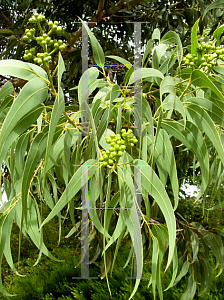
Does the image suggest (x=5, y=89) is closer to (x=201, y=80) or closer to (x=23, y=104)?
(x=23, y=104)

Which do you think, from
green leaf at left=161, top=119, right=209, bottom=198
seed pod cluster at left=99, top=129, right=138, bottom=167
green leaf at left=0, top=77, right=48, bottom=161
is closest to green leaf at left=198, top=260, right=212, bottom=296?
green leaf at left=161, top=119, right=209, bottom=198

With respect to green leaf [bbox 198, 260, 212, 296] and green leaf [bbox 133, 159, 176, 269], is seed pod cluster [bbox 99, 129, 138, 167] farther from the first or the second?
green leaf [bbox 198, 260, 212, 296]

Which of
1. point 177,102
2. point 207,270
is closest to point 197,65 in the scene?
point 177,102

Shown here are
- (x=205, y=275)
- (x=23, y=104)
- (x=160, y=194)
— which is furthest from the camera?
(x=205, y=275)

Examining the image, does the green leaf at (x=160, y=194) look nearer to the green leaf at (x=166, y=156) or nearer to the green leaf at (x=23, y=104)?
the green leaf at (x=166, y=156)

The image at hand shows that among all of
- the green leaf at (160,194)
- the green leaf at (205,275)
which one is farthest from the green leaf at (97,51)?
the green leaf at (205,275)

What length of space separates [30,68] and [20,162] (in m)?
0.27

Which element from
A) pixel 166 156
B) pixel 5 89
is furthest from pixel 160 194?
pixel 5 89

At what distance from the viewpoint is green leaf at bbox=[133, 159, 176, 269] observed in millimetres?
524

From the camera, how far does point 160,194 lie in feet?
1.78

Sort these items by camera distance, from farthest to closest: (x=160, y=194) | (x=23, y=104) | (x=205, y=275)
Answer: (x=205, y=275), (x=160, y=194), (x=23, y=104)

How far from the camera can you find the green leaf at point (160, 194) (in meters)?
0.52

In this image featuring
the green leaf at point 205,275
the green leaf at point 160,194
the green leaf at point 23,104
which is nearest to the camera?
the green leaf at point 23,104

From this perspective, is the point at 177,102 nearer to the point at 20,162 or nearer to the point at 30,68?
the point at 30,68
